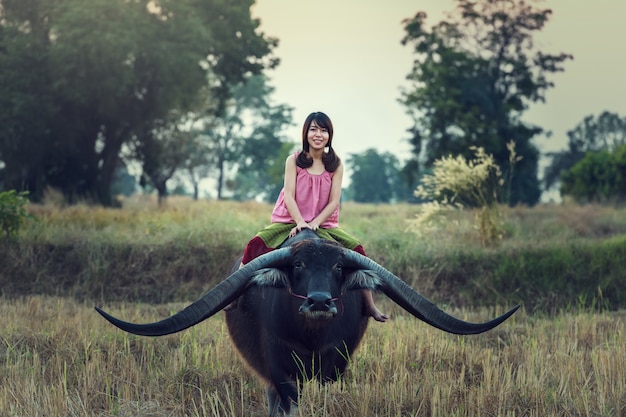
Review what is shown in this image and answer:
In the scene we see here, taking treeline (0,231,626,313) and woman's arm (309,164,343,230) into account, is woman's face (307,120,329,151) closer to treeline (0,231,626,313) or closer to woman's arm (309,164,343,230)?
woman's arm (309,164,343,230)

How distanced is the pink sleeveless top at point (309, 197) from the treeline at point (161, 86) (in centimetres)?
896

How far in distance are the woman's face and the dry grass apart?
1627 millimetres

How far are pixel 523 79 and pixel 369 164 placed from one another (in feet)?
150

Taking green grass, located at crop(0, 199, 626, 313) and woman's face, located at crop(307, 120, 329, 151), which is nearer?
woman's face, located at crop(307, 120, 329, 151)

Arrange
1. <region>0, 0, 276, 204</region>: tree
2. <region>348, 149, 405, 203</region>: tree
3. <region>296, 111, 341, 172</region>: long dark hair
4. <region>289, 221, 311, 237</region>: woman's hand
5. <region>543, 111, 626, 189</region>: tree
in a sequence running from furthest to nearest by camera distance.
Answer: <region>348, 149, 405, 203</region>: tree → <region>543, 111, 626, 189</region>: tree → <region>0, 0, 276, 204</region>: tree → <region>296, 111, 341, 172</region>: long dark hair → <region>289, 221, 311, 237</region>: woman's hand

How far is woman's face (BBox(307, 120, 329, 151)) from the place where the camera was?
4.88m

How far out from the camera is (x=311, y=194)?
16.3ft

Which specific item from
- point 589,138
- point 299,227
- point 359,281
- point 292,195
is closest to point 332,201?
point 292,195

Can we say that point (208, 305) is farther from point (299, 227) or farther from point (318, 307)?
point (299, 227)

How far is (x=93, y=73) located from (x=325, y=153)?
1840 cm

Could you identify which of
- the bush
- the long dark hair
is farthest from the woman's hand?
the bush

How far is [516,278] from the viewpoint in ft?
34.3

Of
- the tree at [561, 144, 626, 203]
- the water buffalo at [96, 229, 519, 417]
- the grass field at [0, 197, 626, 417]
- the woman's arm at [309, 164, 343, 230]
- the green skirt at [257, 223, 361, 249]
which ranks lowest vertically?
the grass field at [0, 197, 626, 417]

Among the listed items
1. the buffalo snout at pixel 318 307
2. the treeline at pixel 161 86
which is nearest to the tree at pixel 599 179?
the treeline at pixel 161 86
